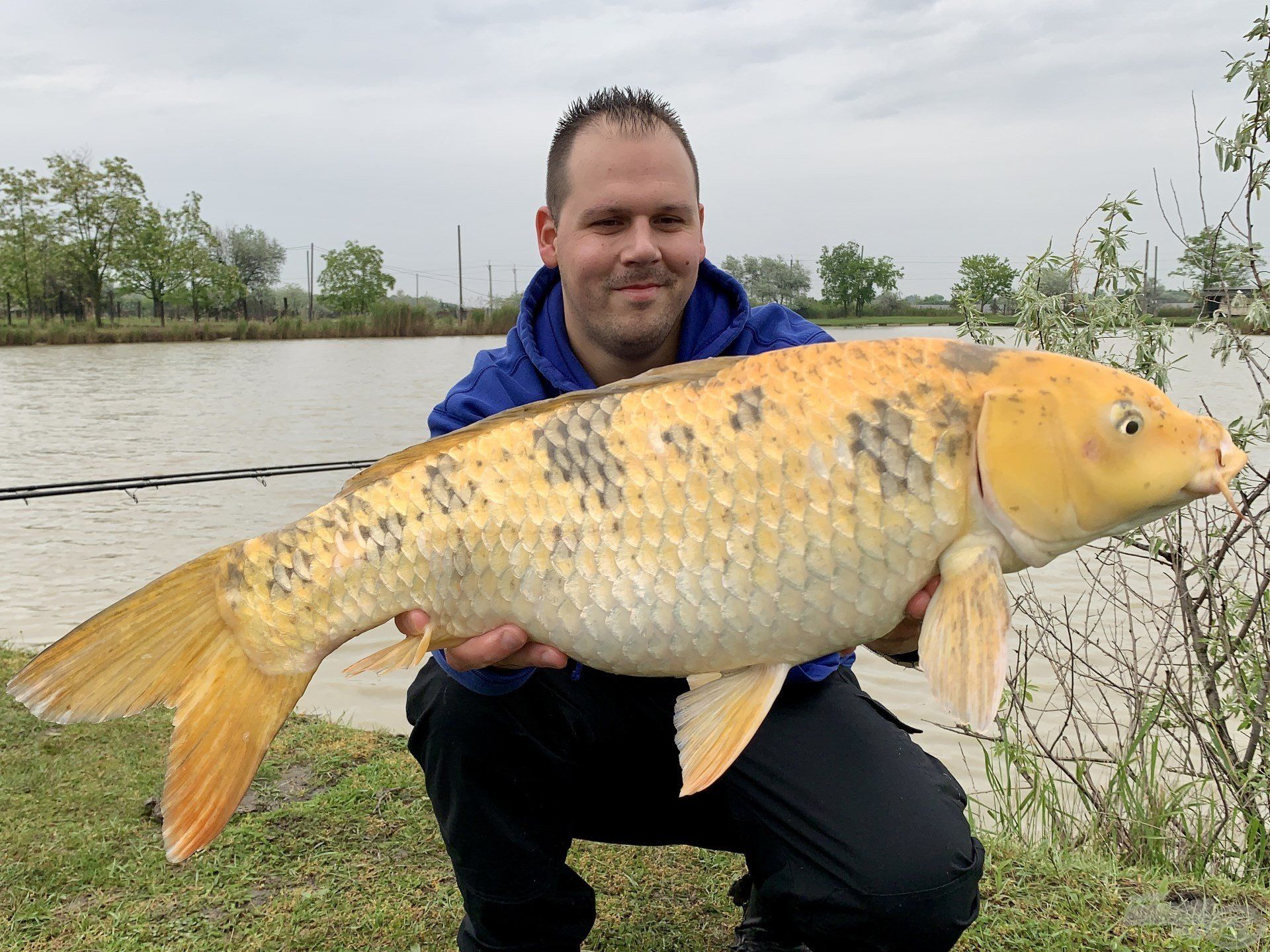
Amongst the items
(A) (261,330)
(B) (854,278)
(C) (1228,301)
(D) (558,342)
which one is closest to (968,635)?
(D) (558,342)

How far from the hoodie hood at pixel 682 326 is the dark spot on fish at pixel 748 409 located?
1.98 ft

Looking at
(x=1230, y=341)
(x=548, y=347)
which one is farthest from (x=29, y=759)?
(x=1230, y=341)

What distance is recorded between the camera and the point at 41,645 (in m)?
3.80

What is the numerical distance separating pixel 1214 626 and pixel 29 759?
2.85 meters

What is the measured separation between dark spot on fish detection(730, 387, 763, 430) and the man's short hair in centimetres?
80

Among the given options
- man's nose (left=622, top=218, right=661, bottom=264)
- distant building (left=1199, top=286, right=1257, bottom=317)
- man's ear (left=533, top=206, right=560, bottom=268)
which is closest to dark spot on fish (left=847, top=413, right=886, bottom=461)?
man's nose (left=622, top=218, right=661, bottom=264)

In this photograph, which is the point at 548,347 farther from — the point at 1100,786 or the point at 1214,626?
the point at 1100,786

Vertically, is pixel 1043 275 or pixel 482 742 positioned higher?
pixel 1043 275

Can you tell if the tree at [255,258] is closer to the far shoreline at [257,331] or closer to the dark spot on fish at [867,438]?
the far shoreline at [257,331]

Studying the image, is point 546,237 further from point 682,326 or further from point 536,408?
point 536,408

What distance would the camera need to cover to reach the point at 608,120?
73.8 inches

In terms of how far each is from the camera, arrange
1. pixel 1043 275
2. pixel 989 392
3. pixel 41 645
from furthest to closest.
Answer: pixel 41 645 < pixel 1043 275 < pixel 989 392

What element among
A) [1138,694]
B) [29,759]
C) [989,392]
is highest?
[989,392]

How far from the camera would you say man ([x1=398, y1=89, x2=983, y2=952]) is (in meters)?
1.42
